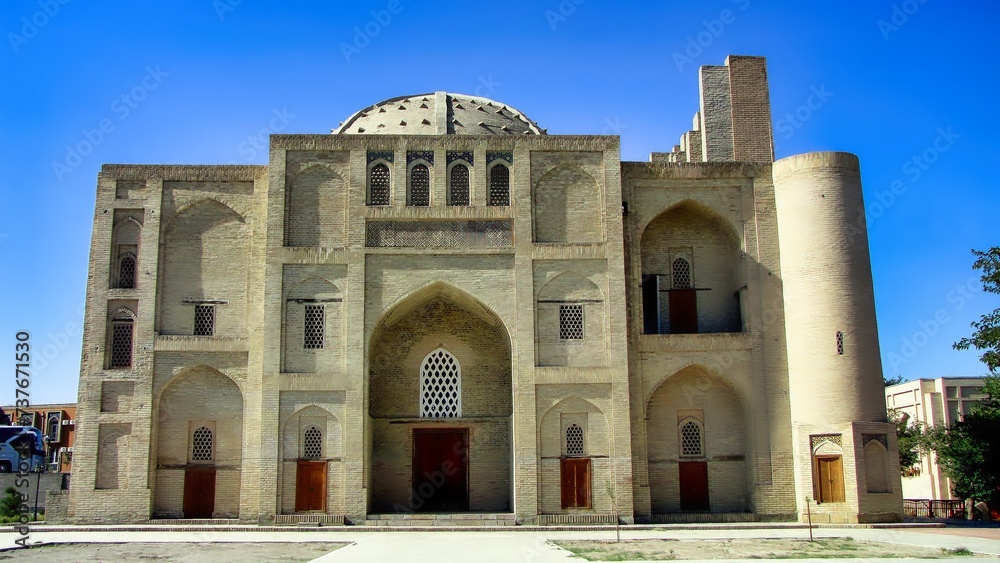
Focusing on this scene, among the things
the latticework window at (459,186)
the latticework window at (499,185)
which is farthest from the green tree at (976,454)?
the latticework window at (459,186)

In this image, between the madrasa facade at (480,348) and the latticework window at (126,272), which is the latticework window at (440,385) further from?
the latticework window at (126,272)

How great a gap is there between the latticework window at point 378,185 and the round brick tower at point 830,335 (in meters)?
9.10

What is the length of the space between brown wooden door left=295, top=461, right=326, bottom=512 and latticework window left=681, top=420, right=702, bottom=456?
807cm

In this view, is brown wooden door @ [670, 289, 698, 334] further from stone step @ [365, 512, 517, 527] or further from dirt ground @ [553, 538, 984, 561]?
dirt ground @ [553, 538, 984, 561]

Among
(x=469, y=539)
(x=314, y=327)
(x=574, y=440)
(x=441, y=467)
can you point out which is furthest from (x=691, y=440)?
(x=314, y=327)

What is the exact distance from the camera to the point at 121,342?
841 inches

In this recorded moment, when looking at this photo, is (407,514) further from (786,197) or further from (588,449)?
(786,197)

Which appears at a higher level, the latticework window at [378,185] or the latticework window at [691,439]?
the latticework window at [378,185]

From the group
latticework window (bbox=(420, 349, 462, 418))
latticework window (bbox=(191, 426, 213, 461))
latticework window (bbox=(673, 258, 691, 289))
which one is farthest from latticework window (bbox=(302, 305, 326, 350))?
latticework window (bbox=(673, 258, 691, 289))

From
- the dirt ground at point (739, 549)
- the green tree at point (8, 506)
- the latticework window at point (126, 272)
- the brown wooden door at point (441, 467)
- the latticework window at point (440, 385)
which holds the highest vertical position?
the latticework window at point (126, 272)

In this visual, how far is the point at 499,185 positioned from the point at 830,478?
31.6 ft

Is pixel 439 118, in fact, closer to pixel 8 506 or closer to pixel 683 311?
pixel 683 311

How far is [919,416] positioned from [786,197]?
21.4 meters

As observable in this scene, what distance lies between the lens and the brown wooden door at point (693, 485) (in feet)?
70.8
